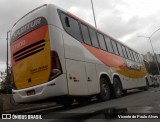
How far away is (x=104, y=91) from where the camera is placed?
454 inches

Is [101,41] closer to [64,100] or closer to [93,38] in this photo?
[93,38]

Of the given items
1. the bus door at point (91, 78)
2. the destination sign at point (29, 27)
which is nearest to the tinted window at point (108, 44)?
the bus door at point (91, 78)

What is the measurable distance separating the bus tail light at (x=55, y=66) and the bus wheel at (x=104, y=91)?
10.7 feet

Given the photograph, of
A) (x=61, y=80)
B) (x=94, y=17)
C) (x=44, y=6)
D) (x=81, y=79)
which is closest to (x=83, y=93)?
(x=81, y=79)

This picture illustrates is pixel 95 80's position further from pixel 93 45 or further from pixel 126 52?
pixel 126 52

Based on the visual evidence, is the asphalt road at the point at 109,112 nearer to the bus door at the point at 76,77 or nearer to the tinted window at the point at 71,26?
the bus door at the point at 76,77

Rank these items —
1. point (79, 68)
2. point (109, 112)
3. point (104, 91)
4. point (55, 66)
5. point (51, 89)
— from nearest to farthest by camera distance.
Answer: point (109, 112), point (51, 89), point (55, 66), point (79, 68), point (104, 91)

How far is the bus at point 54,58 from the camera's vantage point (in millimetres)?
8359

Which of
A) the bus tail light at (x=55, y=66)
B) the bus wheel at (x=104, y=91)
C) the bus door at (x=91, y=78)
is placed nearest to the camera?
the bus tail light at (x=55, y=66)

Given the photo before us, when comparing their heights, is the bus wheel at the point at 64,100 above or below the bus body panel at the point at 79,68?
below

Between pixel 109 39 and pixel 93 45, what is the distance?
3.02 m

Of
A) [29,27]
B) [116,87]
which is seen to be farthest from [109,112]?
[116,87]

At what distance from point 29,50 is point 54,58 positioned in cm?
114

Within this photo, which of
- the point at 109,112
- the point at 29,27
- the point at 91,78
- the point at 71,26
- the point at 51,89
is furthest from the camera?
the point at 91,78
